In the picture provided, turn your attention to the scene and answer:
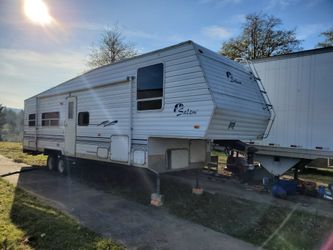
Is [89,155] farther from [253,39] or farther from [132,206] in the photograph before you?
[253,39]

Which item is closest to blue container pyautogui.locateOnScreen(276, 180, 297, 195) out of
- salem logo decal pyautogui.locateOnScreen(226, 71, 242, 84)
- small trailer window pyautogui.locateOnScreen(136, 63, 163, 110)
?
salem logo decal pyautogui.locateOnScreen(226, 71, 242, 84)

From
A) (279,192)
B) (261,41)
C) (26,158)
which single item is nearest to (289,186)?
(279,192)

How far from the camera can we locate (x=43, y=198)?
7172 millimetres

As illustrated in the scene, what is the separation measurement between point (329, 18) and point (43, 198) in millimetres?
9177

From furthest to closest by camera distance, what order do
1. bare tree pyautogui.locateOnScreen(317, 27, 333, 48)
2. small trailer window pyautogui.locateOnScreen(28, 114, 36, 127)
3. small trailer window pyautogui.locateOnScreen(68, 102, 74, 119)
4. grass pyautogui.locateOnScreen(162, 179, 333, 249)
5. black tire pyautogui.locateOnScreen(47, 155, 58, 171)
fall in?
bare tree pyautogui.locateOnScreen(317, 27, 333, 48), small trailer window pyautogui.locateOnScreen(28, 114, 36, 127), black tire pyautogui.locateOnScreen(47, 155, 58, 171), small trailer window pyautogui.locateOnScreen(68, 102, 74, 119), grass pyautogui.locateOnScreen(162, 179, 333, 249)

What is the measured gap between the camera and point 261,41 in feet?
79.9

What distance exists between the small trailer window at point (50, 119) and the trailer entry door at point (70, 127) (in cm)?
94

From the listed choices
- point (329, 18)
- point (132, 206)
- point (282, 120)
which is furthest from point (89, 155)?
point (329, 18)

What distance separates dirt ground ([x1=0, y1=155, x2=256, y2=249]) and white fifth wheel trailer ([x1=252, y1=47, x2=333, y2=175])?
16.0ft

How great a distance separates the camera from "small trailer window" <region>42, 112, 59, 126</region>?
34.5 ft

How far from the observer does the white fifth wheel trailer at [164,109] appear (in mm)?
5754

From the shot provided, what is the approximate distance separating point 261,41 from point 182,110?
70.0 feet

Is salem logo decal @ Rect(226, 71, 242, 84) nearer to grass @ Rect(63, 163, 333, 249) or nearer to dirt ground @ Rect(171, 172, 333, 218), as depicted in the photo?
grass @ Rect(63, 163, 333, 249)

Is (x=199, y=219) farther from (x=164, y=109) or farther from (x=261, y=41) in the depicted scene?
(x=261, y=41)
